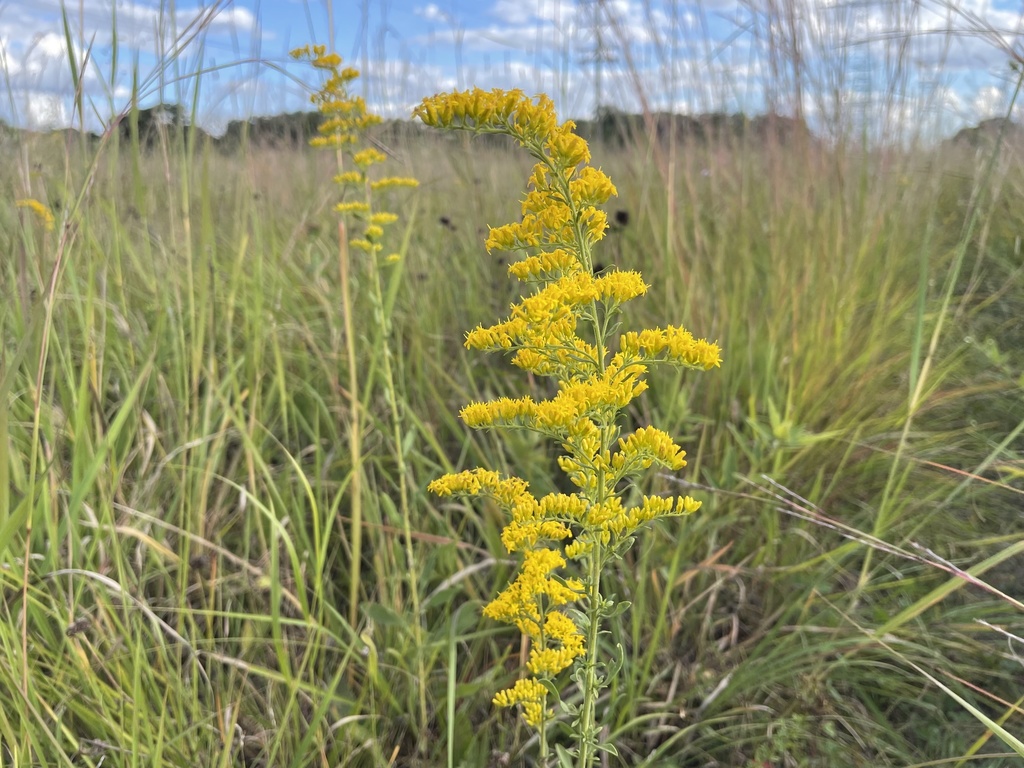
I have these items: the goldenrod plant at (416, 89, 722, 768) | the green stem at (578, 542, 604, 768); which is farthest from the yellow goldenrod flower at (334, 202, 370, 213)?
the green stem at (578, 542, 604, 768)

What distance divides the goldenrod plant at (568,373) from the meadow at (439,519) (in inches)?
16.8

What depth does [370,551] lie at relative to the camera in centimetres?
185

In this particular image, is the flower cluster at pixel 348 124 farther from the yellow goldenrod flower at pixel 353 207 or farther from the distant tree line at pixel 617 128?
the distant tree line at pixel 617 128

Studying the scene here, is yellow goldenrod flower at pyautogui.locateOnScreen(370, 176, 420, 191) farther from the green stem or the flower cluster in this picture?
the green stem

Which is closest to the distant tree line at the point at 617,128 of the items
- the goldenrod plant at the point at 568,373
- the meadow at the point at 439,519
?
the meadow at the point at 439,519

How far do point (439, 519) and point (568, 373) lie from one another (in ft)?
3.04

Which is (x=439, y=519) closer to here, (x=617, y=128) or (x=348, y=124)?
(x=348, y=124)

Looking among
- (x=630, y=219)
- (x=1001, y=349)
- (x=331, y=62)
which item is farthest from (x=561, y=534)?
(x=1001, y=349)

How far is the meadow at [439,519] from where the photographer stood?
4.43 feet

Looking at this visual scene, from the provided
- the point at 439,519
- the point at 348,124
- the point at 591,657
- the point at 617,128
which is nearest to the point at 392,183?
the point at 348,124

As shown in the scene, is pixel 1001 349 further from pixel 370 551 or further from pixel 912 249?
pixel 370 551

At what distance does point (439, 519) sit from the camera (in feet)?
5.84

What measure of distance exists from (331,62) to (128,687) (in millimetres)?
1516

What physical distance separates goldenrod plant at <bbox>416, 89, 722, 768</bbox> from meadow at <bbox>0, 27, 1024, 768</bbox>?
0.43 metres
